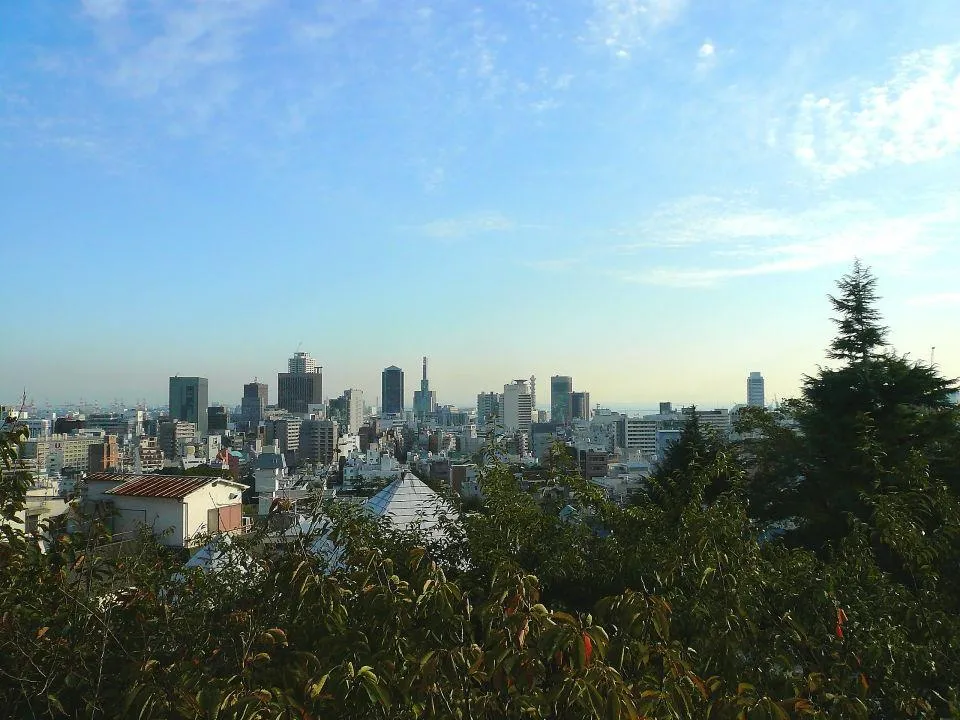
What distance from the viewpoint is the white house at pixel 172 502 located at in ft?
35.8

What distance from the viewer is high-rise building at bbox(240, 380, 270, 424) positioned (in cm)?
16825

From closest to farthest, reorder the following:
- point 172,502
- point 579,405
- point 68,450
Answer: point 172,502 → point 68,450 → point 579,405

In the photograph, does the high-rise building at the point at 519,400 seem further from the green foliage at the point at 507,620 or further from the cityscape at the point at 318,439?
the green foliage at the point at 507,620

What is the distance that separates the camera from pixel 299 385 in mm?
166875

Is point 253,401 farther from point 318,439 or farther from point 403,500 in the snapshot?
point 403,500

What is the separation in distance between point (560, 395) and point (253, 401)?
7850cm

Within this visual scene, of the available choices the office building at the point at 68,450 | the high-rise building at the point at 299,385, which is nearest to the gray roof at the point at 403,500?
the office building at the point at 68,450

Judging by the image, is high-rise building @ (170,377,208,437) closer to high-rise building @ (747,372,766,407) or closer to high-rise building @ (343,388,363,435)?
high-rise building @ (343,388,363,435)

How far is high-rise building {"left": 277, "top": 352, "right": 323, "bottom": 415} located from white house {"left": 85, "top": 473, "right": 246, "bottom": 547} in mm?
150961

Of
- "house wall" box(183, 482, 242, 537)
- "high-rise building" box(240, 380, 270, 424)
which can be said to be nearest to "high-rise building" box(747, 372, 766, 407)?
"high-rise building" box(240, 380, 270, 424)

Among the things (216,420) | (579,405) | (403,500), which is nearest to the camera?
(403,500)

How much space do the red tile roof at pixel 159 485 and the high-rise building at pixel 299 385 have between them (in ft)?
495

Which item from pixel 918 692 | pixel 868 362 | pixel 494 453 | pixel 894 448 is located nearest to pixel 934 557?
pixel 918 692

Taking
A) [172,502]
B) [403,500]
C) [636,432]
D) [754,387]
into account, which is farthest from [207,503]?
[754,387]
